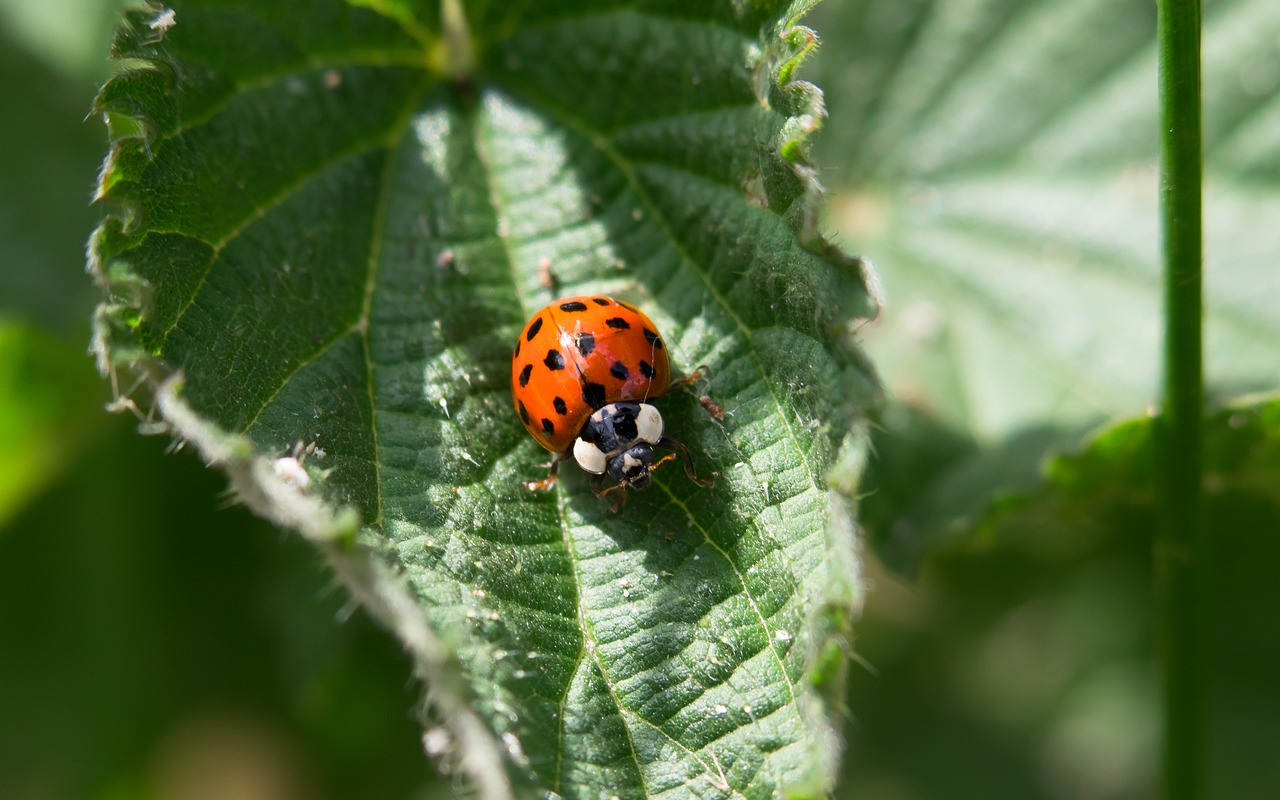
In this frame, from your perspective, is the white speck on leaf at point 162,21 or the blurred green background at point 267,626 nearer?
the white speck on leaf at point 162,21

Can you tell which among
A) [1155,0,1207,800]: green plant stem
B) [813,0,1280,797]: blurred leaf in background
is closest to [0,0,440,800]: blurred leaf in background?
[813,0,1280,797]: blurred leaf in background

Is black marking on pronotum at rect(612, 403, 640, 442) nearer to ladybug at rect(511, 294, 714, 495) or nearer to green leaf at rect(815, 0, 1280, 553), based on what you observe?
ladybug at rect(511, 294, 714, 495)

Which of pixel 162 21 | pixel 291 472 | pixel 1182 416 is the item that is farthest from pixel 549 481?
pixel 1182 416

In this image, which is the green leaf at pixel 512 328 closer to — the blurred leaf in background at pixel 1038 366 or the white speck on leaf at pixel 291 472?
the white speck on leaf at pixel 291 472

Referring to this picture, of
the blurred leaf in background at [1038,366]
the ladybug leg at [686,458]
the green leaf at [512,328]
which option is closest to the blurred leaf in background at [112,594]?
the green leaf at [512,328]

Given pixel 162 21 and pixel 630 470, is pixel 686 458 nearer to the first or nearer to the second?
pixel 630 470
